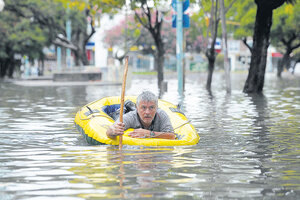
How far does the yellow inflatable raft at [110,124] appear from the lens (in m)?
9.96

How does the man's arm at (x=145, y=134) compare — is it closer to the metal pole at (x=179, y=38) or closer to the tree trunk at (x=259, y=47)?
the tree trunk at (x=259, y=47)

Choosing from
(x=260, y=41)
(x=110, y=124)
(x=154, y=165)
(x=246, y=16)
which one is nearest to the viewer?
(x=154, y=165)

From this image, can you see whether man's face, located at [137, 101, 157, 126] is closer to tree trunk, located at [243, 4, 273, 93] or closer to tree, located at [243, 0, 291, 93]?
tree, located at [243, 0, 291, 93]

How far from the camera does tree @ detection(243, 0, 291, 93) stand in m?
26.9

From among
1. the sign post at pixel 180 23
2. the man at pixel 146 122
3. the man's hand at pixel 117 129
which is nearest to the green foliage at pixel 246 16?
the sign post at pixel 180 23

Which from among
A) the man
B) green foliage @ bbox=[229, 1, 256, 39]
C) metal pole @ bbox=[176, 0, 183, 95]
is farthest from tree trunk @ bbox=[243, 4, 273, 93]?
green foliage @ bbox=[229, 1, 256, 39]

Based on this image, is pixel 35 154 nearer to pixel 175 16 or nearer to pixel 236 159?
pixel 236 159

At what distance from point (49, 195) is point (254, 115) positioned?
1125 cm

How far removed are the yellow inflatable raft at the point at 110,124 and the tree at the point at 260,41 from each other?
→ 15219 millimetres

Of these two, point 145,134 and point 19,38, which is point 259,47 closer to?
point 145,134

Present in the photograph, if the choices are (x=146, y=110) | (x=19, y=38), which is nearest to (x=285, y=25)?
(x=19, y=38)

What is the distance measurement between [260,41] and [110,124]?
17835 mm

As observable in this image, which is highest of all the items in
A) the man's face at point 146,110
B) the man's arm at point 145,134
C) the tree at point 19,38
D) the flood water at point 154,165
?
the tree at point 19,38

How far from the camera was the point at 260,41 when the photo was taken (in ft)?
91.4
